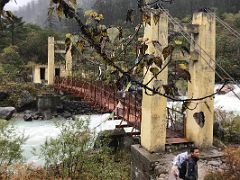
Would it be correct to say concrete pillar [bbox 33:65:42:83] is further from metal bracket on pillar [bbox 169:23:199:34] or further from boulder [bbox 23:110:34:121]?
metal bracket on pillar [bbox 169:23:199:34]

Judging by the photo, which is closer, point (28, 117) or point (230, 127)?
point (230, 127)

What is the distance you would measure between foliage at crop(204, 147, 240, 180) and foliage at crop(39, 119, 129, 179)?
3.12m

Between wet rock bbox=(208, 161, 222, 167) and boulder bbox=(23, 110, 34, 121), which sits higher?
wet rock bbox=(208, 161, 222, 167)

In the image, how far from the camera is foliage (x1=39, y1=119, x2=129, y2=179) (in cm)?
910

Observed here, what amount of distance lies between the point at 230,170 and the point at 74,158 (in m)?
4.03

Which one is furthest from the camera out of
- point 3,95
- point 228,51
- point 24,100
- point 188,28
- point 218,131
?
point 228,51

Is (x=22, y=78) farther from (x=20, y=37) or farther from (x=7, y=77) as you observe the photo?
(x=20, y=37)

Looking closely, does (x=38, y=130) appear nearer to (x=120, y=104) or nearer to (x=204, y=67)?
(x=120, y=104)

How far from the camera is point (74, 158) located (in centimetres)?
940

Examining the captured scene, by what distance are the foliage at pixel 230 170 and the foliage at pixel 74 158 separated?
3116 mm

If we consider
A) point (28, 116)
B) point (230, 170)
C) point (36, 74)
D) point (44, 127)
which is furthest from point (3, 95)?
point (230, 170)

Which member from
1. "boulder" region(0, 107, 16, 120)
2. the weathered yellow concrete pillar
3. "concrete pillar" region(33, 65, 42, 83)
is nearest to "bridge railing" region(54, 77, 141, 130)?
the weathered yellow concrete pillar

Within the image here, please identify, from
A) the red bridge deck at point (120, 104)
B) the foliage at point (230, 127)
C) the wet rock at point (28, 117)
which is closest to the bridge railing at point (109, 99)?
the red bridge deck at point (120, 104)

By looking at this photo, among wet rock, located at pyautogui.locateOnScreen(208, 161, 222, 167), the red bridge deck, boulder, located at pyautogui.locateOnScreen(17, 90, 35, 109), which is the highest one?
the red bridge deck
